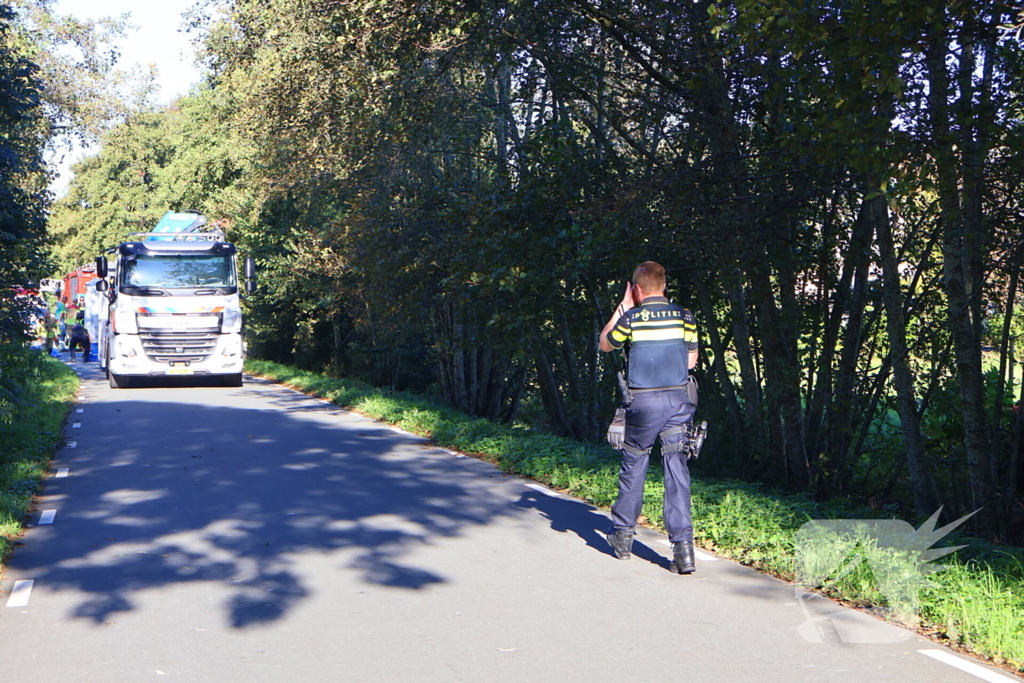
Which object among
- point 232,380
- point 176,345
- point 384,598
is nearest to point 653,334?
point 384,598

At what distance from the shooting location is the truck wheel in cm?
2505

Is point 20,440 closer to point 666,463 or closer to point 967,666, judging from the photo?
point 666,463

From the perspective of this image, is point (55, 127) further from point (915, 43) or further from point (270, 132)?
point (915, 43)

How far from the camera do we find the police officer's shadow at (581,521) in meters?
7.55

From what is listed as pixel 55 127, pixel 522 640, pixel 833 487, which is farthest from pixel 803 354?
pixel 55 127

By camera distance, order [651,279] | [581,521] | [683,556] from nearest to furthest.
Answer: [683,556] → [651,279] → [581,521]

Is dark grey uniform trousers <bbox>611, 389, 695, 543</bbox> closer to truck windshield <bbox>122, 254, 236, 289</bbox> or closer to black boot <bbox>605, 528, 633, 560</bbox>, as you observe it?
black boot <bbox>605, 528, 633, 560</bbox>

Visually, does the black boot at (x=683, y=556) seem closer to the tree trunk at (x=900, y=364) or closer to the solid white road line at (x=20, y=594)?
the solid white road line at (x=20, y=594)

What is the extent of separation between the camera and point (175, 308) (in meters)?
23.7

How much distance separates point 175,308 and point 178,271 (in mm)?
869

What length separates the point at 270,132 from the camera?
1933 cm

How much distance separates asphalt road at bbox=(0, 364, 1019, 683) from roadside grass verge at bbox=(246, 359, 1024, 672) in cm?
20

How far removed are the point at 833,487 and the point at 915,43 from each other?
6.06 m

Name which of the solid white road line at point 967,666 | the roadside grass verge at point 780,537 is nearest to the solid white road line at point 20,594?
the roadside grass verge at point 780,537
